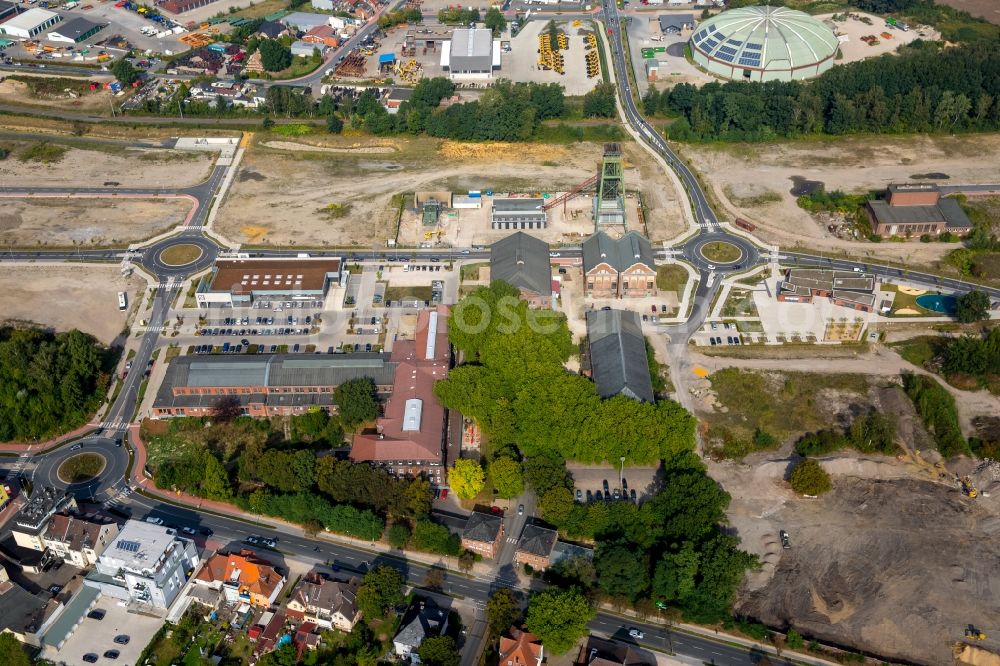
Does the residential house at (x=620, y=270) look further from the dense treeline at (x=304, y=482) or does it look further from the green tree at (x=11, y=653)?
the green tree at (x=11, y=653)

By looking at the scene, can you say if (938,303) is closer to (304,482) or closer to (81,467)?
(304,482)

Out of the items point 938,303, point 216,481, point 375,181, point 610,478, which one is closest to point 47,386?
point 216,481

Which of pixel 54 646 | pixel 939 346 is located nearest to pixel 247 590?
pixel 54 646

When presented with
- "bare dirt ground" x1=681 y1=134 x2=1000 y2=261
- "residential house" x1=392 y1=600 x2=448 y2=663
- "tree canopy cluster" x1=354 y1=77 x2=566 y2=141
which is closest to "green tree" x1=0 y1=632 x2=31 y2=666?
"residential house" x1=392 y1=600 x2=448 y2=663

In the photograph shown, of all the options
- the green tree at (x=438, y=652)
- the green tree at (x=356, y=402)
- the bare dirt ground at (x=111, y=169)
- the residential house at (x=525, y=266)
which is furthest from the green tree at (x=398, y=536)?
the bare dirt ground at (x=111, y=169)

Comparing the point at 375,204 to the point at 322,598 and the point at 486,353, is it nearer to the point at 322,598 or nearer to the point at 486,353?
the point at 486,353

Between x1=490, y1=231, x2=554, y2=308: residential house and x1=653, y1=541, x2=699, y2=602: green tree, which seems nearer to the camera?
x1=653, y1=541, x2=699, y2=602: green tree

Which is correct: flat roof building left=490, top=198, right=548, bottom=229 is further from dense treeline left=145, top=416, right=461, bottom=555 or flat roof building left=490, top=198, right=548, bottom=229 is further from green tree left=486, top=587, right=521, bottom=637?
green tree left=486, top=587, right=521, bottom=637
